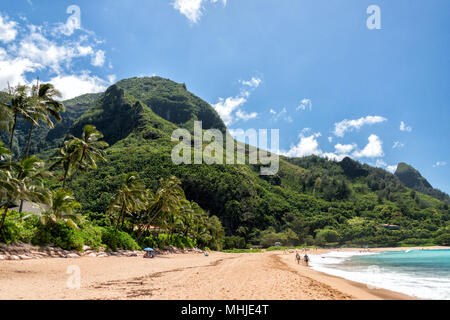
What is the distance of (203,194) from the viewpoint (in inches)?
3935

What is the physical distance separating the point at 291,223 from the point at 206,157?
162 feet

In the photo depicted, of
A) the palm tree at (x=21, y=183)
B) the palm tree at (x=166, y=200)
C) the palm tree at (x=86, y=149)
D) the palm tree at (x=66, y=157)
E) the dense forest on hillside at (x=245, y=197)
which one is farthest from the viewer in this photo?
the dense forest on hillside at (x=245, y=197)

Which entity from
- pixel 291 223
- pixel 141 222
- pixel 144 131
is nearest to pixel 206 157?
pixel 144 131

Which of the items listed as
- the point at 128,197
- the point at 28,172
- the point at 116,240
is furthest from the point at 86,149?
the point at 28,172

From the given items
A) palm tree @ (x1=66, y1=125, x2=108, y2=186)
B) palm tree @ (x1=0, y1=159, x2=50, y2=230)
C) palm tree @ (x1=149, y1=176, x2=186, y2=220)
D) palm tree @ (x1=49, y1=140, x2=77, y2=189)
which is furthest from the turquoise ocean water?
palm tree @ (x1=49, y1=140, x2=77, y2=189)

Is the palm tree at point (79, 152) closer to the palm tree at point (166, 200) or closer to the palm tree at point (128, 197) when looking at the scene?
the palm tree at point (128, 197)

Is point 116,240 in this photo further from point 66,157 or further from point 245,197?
point 245,197

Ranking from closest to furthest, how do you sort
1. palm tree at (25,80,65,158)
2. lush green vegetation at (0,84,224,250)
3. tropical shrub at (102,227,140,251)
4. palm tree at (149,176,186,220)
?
lush green vegetation at (0,84,224,250) < palm tree at (25,80,65,158) < tropical shrub at (102,227,140,251) < palm tree at (149,176,186,220)

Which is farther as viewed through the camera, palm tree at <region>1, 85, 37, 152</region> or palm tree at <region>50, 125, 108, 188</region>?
palm tree at <region>50, 125, 108, 188</region>

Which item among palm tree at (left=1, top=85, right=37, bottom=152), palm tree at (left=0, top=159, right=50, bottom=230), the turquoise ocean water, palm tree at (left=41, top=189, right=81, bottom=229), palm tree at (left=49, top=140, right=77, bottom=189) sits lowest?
the turquoise ocean water

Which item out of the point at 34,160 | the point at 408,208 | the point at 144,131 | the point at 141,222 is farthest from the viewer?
the point at 408,208

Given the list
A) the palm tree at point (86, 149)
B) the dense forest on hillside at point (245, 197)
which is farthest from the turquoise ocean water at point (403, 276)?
the dense forest on hillside at point (245, 197)

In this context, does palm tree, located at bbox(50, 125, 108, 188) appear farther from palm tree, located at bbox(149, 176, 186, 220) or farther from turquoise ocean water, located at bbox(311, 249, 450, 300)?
turquoise ocean water, located at bbox(311, 249, 450, 300)
